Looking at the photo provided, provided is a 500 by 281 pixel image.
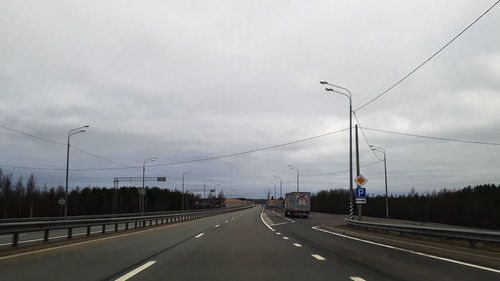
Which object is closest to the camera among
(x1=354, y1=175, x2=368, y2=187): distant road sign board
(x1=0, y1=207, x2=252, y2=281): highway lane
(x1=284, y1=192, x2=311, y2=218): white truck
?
(x1=0, y1=207, x2=252, y2=281): highway lane

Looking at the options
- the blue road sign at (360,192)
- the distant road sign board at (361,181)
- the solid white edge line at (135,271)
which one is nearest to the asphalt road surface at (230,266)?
the solid white edge line at (135,271)

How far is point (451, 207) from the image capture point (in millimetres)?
54344

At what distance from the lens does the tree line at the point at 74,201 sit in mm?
79500

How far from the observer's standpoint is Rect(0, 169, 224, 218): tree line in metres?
79.5

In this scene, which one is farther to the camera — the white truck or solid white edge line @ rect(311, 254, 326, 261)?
the white truck

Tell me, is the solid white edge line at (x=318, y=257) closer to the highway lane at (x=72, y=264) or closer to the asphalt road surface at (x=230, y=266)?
the asphalt road surface at (x=230, y=266)

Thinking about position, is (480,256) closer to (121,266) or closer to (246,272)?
(246,272)

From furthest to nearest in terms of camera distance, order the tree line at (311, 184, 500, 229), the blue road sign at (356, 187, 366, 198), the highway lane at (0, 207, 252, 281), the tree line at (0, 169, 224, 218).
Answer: the tree line at (0, 169, 224, 218) → the tree line at (311, 184, 500, 229) → the blue road sign at (356, 187, 366, 198) → the highway lane at (0, 207, 252, 281)

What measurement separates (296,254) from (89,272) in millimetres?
6393

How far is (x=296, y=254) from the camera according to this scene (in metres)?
12.8

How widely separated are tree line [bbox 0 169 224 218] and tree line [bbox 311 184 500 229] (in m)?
54.2

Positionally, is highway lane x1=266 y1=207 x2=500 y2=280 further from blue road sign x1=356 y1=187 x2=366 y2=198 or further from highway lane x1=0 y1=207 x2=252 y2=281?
blue road sign x1=356 y1=187 x2=366 y2=198

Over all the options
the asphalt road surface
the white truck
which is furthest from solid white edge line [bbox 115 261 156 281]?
the white truck

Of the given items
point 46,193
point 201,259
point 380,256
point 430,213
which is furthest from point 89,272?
point 46,193
